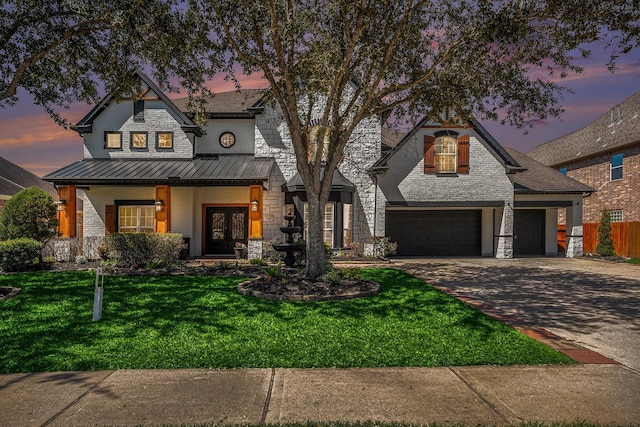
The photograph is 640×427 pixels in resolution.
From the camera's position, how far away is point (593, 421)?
3500 mm

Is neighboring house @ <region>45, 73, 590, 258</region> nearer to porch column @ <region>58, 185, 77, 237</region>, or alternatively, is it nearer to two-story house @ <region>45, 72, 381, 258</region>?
two-story house @ <region>45, 72, 381, 258</region>

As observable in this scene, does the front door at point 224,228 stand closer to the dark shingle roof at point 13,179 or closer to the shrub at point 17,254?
the shrub at point 17,254

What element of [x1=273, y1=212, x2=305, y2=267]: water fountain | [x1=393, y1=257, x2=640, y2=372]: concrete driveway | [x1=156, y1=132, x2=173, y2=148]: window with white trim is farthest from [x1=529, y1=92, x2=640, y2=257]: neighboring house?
[x1=156, y1=132, x2=173, y2=148]: window with white trim

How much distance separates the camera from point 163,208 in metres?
16.1

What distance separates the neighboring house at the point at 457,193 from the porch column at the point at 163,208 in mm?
→ 9308

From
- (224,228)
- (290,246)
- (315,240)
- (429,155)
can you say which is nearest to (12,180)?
(224,228)

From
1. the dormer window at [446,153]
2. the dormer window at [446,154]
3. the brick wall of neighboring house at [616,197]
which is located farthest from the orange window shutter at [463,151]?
the brick wall of neighboring house at [616,197]

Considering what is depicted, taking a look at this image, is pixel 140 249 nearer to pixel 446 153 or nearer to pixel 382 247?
pixel 382 247

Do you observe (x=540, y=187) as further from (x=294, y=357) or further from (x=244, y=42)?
(x=294, y=357)

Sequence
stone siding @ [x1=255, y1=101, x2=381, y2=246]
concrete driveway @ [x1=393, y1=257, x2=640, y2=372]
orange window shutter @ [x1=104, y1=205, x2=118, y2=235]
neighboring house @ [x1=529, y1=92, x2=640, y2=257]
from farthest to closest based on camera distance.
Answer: neighboring house @ [x1=529, y1=92, x2=640, y2=257] → orange window shutter @ [x1=104, y1=205, x2=118, y2=235] → stone siding @ [x1=255, y1=101, x2=381, y2=246] → concrete driveway @ [x1=393, y1=257, x2=640, y2=372]

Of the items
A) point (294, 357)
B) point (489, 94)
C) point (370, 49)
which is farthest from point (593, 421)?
point (489, 94)

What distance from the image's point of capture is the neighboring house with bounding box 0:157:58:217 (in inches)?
1043

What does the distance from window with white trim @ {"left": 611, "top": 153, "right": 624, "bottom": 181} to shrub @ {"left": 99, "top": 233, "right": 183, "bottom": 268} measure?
25.8m

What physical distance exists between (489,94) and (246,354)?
9771 mm
